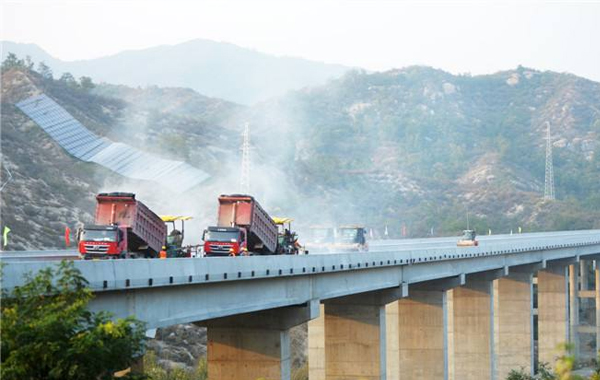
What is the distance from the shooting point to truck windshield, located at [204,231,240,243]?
36156 millimetres

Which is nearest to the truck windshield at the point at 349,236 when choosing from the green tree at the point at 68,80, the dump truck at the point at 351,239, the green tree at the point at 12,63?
the dump truck at the point at 351,239

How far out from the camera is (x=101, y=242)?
31.5m

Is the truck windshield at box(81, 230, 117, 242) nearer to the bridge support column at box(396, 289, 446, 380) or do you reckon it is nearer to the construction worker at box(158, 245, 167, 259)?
the construction worker at box(158, 245, 167, 259)

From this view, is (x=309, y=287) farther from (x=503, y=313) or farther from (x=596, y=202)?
(x=596, y=202)

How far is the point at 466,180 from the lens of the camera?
652 feet

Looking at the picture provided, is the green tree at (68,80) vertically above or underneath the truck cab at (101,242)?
above

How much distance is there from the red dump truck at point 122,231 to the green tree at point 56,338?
12682 millimetres

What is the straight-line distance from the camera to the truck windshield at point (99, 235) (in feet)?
103

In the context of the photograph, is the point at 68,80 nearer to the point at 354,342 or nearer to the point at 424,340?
the point at 424,340

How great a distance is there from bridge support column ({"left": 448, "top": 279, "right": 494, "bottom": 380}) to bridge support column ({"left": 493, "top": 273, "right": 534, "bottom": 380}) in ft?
34.5

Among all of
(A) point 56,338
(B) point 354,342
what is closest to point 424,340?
(B) point 354,342

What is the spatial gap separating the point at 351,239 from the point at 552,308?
37281 millimetres

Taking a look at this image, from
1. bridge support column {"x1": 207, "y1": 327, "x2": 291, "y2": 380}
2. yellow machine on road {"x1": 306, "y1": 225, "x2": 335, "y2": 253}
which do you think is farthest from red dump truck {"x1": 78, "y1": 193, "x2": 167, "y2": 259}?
yellow machine on road {"x1": 306, "y1": 225, "x2": 335, "y2": 253}

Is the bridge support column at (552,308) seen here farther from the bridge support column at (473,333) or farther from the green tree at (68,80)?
the green tree at (68,80)
